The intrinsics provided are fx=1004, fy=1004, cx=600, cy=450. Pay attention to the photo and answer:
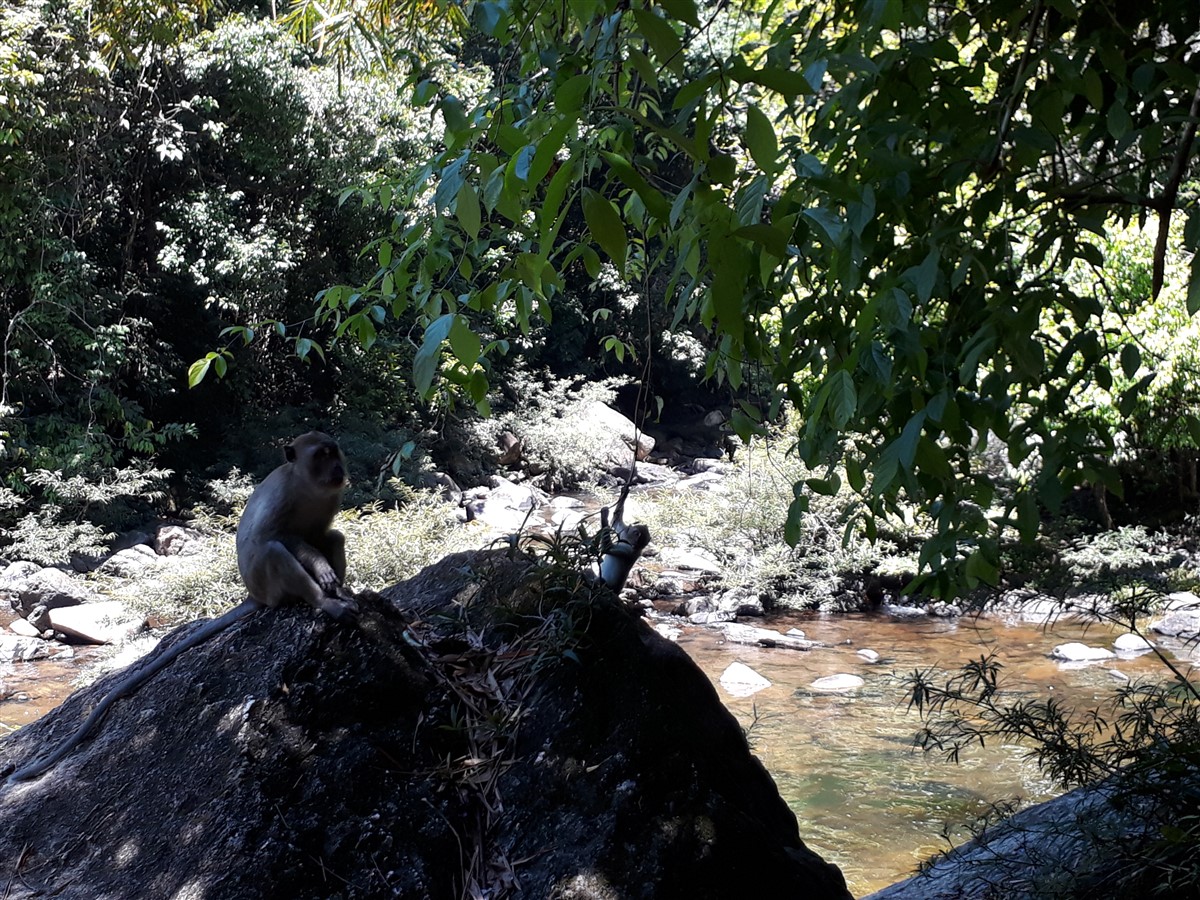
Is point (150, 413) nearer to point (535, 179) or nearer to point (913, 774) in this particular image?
point (913, 774)

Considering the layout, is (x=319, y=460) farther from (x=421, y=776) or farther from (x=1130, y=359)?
(x=1130, y=359)

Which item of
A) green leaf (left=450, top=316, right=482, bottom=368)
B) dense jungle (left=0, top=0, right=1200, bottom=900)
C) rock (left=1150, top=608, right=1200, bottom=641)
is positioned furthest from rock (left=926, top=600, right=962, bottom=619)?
green leaf (left=450, top=316, right=482, bottom=368)

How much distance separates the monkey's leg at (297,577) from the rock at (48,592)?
37.6 ft

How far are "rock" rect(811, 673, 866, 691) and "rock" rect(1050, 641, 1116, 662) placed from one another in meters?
2.37

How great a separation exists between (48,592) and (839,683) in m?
10.3

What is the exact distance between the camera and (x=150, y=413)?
1864cm

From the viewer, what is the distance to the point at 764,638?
41.5 ft

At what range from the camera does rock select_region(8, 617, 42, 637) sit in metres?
12.7

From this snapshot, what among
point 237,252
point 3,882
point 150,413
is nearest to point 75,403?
point 150,413

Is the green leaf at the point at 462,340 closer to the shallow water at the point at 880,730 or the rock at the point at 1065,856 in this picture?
the rock at the point at 1065,856

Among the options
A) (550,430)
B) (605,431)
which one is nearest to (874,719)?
(550,430)

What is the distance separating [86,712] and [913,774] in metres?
6.69

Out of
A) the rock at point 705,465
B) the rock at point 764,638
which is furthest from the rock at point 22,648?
the rock at point 705,465

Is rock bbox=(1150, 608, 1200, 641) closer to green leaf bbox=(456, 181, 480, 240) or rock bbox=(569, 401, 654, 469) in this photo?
green leaf bbox=(456, 181, 480, 240)
